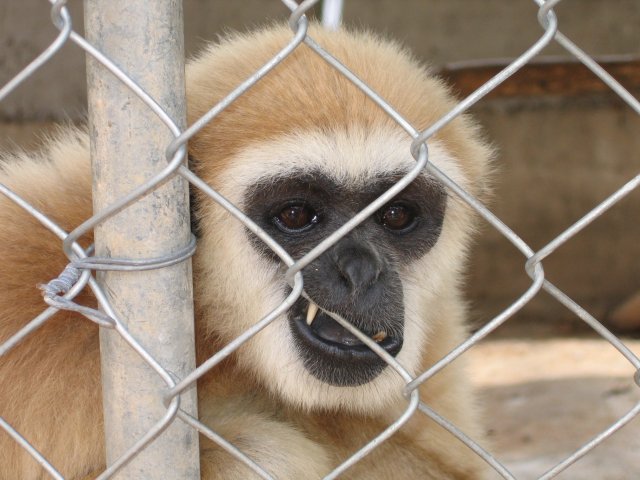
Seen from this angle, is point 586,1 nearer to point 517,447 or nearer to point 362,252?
point 517,447

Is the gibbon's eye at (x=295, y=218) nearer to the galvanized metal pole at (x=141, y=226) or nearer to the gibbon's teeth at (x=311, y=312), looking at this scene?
the gibbon's teeth at (x=311, y=312)

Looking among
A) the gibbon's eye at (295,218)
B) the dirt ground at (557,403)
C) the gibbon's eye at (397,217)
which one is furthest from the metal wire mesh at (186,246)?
the dirt ground at (557,403)

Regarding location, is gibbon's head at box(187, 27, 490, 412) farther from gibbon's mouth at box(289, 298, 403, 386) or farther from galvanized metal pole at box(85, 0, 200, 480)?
galvanized metal pole at box(85, 0, 200, 480)

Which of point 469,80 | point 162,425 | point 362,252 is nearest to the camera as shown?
point 162,425

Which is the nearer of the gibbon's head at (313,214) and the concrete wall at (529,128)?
the gibbon's head at (313,214)

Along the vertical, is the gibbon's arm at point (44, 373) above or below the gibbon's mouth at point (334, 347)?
below

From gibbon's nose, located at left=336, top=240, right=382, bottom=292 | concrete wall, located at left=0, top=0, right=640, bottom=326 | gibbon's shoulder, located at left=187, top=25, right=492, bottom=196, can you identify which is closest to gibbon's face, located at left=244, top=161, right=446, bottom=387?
gibbon's nose, located at left=336, top=240, right=382, bottom=292

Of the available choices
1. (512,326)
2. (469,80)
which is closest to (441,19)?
(469,80)

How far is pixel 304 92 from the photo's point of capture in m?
2.90

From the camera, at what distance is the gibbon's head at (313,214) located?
2775 mm

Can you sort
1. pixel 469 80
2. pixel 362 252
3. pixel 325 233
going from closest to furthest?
pixel 362 252 → pixel 325 233 → pixel 469 80

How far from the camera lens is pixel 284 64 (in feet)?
9.77

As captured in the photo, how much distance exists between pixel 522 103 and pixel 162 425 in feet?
25.5

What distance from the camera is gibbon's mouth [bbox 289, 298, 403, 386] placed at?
9.05ft
